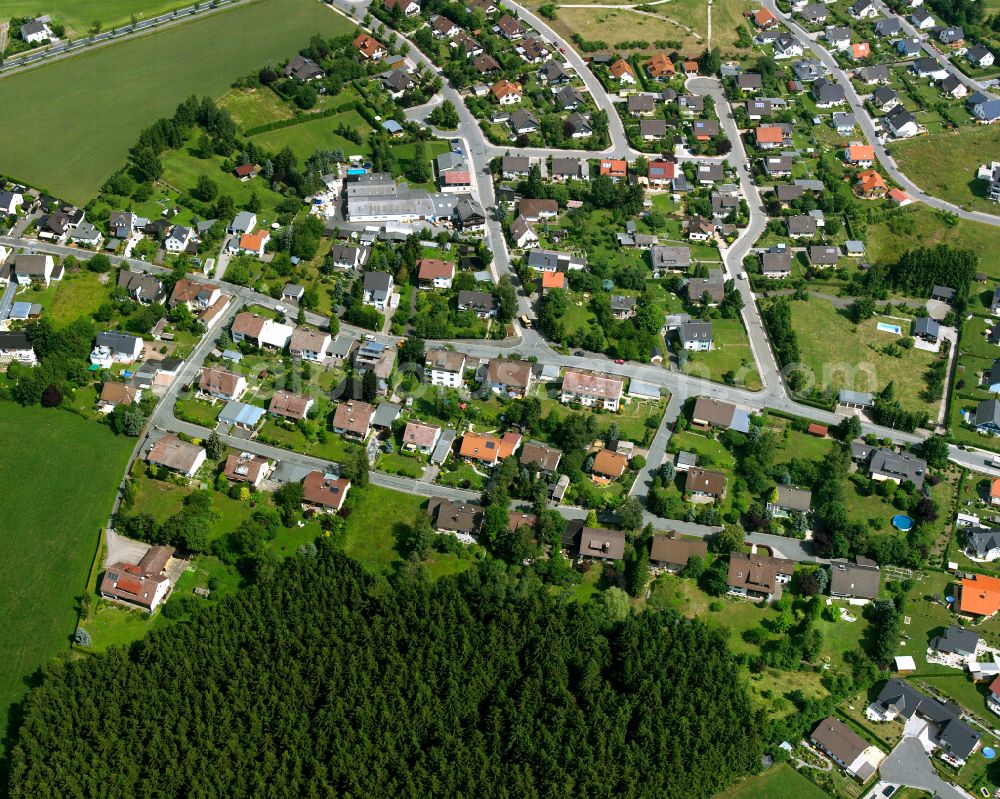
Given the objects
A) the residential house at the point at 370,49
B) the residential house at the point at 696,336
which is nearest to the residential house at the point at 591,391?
the residential house at the point at 696,336

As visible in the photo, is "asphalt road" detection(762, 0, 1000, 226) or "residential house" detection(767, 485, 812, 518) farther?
"asphalt road" detection(762, 0, 1000, 226)

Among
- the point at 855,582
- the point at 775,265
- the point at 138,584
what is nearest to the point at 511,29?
the point at 775,265

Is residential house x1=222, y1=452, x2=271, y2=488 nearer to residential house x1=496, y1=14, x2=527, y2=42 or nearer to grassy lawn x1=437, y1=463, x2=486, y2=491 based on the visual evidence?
grassy lawn x1=437, y1=463, x2=486, y2=491

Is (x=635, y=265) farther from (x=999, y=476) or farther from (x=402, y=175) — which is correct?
(x=999, y=476)

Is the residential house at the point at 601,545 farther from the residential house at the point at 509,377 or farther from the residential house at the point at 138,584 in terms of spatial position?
the residential house at the point at 138,584

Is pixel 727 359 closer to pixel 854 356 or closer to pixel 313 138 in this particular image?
pixel 854 356

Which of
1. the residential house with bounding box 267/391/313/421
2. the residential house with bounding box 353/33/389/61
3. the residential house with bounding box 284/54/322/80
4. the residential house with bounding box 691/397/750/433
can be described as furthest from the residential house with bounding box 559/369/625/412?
the residential house with bounding box 353/33/389/61

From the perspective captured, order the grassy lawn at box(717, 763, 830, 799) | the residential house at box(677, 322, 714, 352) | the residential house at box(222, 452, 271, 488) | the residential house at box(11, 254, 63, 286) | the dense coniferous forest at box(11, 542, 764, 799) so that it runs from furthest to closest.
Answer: the residential house at box(11, 254, 63, 286) < the residential house at box(677, 322, 714, 352) < the residential house at box(222, 452, 271, 488) < the grassy lawn at box(717, 763, 830, 799) < the dense coniferous forest at box(11, 542, 764, 799)

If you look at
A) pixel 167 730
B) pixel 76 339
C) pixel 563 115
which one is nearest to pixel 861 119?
pixel 563 115
